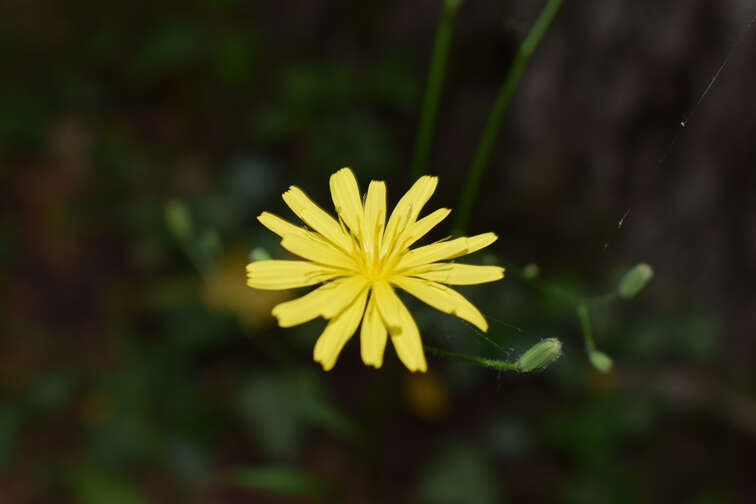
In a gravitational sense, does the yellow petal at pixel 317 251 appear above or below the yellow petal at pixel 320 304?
above

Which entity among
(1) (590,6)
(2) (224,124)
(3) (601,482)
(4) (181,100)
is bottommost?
(3) (601,482)

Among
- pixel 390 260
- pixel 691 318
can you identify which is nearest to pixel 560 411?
pixel 691 318

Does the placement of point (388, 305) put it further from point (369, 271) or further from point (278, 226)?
point (278, 226)

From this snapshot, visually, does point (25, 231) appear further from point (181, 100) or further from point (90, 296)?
point (181, 100)

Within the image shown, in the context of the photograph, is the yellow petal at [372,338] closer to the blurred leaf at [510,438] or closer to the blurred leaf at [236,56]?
the blurred leaf at [510,438]

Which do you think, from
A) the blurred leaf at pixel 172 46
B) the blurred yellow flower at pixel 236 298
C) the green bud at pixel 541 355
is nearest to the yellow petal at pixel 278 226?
the green bud at pixel 541 355

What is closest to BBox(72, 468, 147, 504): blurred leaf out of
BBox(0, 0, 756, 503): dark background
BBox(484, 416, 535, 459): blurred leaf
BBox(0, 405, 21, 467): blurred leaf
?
BBox(0, 0, 756, 503): dark background

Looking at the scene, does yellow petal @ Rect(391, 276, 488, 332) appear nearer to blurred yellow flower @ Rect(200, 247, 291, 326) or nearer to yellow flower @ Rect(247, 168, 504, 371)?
yellow flower @ Rect(247, 168, 504, 371)
